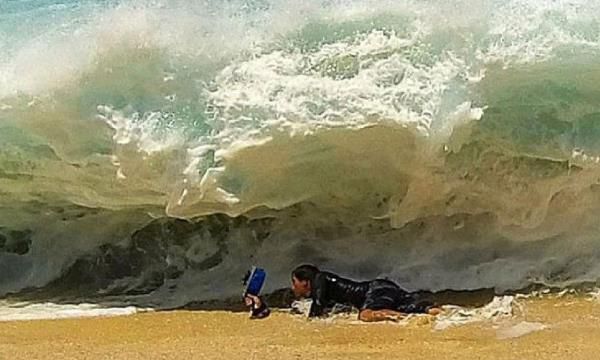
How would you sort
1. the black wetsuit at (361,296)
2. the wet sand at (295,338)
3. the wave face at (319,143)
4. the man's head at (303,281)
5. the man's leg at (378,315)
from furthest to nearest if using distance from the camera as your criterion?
the wave face at (319,143) → the man's head at (303,281) → the black wetsuit at (361,296) → the man's leg at (378,315) → the wet sand at (295,338)

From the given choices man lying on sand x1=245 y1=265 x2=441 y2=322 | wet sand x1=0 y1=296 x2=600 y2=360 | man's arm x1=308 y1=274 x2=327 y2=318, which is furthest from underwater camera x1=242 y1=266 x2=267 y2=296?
man's arm x1=308 y1=274 x2=327 y2=318

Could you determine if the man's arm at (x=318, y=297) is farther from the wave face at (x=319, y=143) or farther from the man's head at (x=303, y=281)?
the wave face at (x=319, y=143)

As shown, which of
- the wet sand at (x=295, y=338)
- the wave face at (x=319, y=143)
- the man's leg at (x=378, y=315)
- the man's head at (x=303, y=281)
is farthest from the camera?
the wave face at (x=319, y=143)

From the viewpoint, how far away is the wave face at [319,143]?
20.1ft

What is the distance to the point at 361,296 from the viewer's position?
5.86m

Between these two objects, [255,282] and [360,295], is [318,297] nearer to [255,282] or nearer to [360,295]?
[360,295]

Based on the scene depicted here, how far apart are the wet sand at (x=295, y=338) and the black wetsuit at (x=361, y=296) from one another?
169 mm

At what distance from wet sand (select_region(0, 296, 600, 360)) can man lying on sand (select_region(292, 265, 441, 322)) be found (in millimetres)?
128

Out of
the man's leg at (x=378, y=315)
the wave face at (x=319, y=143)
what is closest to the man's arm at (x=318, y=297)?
the man's leg at (x=378, y=315)

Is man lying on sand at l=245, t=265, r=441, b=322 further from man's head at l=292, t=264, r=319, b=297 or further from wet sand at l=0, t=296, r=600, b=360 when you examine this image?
wet sand at l=0, t=296, r=600, b=360

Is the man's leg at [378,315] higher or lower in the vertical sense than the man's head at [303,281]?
lower

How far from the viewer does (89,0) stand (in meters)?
7.68

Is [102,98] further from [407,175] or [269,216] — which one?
[407,175]

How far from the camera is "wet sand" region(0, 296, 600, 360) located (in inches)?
199
